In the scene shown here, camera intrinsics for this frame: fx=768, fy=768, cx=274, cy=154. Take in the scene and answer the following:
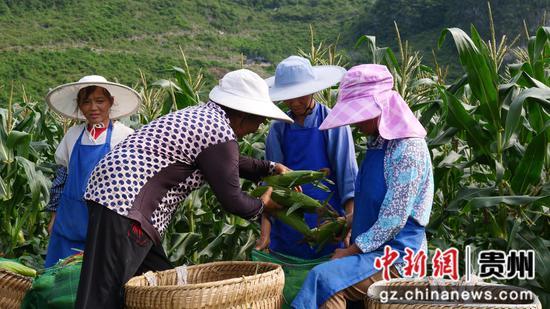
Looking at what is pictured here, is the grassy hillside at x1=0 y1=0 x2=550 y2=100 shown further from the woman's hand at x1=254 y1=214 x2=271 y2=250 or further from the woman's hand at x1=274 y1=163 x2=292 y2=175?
the woman's hand at x1=274 y1=163 x2=292 y2=175

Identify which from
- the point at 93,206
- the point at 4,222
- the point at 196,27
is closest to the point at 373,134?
the point at 93,206

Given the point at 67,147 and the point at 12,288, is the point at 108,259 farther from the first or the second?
the point at 67,147

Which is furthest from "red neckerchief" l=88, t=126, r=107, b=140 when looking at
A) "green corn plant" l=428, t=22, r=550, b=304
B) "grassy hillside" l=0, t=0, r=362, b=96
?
"grassy hillside" l=0, t=0, r=362, b=96

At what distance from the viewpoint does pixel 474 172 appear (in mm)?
4438

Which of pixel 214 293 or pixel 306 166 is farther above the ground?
pixel 214 293

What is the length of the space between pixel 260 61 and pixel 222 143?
41629 mm

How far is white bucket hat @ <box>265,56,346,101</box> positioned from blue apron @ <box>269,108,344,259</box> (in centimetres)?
16

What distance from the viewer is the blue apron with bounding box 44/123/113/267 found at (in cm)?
413

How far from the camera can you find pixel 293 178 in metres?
3.61

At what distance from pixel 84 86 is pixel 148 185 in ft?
4.61

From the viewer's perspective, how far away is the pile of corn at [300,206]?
3.61 meters

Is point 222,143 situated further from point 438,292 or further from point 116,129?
point 116,129

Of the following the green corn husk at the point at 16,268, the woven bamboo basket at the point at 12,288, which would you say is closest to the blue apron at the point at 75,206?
the green corn husk at the point at 16,268

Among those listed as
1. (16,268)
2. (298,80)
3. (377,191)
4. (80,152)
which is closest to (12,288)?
(16,268)
